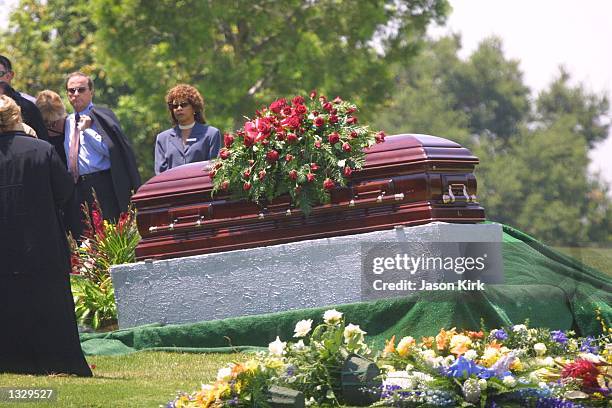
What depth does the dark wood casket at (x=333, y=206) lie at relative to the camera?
9.87 meters

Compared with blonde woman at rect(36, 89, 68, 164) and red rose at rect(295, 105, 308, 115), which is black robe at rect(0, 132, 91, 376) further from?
blonde woman at rect(36, 89, 68, 164)

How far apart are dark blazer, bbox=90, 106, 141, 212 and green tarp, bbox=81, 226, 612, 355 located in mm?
2300

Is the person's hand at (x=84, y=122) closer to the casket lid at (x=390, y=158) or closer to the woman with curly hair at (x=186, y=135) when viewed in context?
the woman with curly hair at (x=186, y=135)

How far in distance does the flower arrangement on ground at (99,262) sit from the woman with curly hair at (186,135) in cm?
67

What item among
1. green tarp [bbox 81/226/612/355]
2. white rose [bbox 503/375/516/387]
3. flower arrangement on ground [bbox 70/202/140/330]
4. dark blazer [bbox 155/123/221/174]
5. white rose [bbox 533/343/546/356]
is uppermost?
dark blazer [bbox 155/123/221/174]

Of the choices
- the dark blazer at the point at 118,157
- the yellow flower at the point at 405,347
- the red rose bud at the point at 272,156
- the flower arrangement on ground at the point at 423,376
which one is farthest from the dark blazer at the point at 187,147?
the yellow flower at the point at 405,347

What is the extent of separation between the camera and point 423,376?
678cm

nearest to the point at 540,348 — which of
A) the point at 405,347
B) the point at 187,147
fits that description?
the point at 405,347

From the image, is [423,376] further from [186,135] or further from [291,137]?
[186,135]

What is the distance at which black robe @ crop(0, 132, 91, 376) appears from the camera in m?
8.75

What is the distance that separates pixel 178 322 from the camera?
10.7 meters

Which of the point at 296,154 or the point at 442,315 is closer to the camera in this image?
the point at 442,315

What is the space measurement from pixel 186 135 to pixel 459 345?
5.17 metres

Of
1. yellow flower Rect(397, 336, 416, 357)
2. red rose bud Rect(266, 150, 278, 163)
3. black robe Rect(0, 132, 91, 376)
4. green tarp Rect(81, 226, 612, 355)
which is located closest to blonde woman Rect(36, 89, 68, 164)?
green tarp Rect(81, 226, 612, 355)
